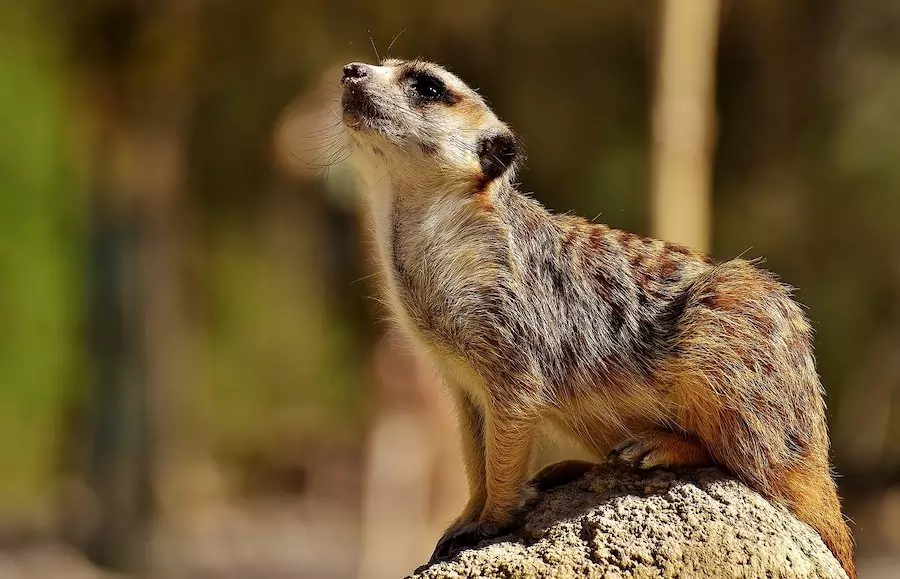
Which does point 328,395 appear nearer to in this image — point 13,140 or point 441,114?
point 13,140

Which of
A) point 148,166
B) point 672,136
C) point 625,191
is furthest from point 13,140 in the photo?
point 672,136

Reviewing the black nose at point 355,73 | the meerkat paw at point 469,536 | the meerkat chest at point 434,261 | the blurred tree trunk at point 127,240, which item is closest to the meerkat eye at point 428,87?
the black nose at point 355,73

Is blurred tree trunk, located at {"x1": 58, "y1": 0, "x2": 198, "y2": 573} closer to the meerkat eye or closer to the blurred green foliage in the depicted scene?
the blurred green foliage

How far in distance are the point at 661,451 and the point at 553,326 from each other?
508 millimetres

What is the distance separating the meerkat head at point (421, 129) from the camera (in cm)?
391

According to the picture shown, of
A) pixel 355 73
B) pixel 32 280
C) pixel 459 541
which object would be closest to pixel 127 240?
pixel 32 280

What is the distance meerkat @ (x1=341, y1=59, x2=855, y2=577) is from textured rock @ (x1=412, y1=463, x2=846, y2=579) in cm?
11

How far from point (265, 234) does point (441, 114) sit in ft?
45.2

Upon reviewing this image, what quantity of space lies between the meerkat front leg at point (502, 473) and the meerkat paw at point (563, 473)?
245 mm

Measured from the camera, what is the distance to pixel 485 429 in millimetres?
3797

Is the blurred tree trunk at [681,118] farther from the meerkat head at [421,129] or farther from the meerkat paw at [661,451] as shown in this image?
the meerkat paw at [661,451]

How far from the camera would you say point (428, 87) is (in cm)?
399

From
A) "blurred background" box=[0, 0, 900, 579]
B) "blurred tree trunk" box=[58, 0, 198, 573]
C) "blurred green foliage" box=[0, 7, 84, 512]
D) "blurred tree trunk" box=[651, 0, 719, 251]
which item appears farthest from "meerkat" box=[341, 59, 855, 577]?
"blurred green foliage" box=[0, 7, 84, 512]

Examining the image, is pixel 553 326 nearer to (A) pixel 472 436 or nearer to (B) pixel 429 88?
(A) pixel 472 436
